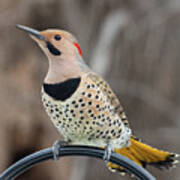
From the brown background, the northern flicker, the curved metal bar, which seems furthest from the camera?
the brown background

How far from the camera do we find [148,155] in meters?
2.76

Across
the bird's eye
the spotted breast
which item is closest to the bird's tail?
the spotted breast

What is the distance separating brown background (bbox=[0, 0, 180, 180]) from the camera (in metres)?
5.52

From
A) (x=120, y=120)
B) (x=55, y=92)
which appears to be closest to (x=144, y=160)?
(x=120, y=120)

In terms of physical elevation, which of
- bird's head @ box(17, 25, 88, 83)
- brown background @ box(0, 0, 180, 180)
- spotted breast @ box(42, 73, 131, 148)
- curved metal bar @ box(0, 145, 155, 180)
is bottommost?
curved metal bar @ box(0, 145, 155, 180)

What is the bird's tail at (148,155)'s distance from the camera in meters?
2.68

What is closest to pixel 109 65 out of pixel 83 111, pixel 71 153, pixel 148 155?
pixel 148 155

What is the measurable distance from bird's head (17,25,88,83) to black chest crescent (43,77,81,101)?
29mm

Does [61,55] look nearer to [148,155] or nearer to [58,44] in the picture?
[58,44]

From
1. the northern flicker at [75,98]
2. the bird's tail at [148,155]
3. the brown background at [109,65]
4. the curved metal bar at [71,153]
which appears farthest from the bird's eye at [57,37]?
the brown background at [109,65]

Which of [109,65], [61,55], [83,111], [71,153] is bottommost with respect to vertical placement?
[71,153]

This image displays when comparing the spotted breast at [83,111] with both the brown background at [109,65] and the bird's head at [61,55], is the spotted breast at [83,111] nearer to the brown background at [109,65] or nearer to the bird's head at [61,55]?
the bird's head at [61,55]

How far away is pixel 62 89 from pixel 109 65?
3084mm

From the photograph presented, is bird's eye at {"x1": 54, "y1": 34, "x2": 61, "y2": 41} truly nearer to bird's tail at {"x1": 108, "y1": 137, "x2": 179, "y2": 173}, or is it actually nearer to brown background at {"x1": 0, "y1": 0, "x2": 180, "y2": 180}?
bird's tail at {"x1": 108, "y1": 137, "x2": 179, "y2": 173}
